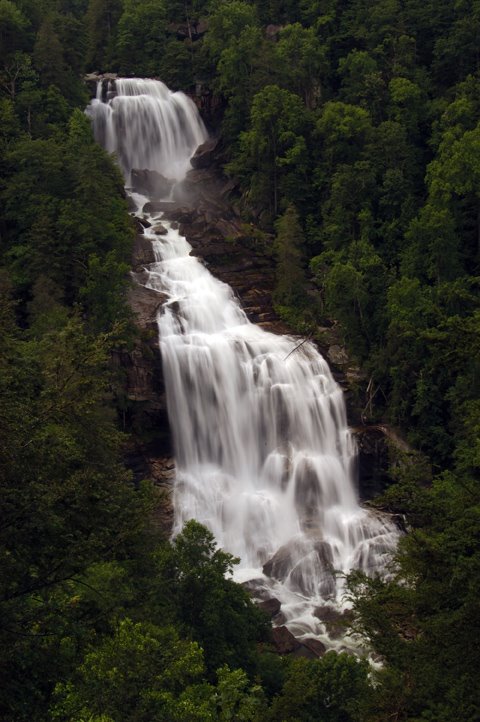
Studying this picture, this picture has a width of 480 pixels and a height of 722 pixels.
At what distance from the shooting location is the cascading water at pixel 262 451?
31.4 meters

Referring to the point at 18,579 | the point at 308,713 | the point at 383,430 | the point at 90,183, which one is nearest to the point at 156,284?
the point at 90,183

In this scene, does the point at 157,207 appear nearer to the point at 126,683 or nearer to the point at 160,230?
the point at 160,230

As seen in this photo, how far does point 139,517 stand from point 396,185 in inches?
1240

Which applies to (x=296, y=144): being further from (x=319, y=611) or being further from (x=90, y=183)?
(x=319, y=611)

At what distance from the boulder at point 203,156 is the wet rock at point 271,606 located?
113 ft

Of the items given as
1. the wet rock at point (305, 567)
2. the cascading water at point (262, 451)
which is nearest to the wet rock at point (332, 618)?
the cascading water at point (262, 451)

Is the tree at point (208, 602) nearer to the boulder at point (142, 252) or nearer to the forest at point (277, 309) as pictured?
the forest at point (277, 309)

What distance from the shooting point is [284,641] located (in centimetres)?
2553

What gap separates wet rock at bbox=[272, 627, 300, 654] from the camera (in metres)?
25.3

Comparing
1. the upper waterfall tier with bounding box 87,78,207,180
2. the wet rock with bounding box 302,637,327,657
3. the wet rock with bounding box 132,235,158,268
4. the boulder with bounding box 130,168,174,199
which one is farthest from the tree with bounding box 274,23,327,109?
the wet rock with bounding box 302,637,327,657

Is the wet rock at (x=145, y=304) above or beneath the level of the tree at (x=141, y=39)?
beneath

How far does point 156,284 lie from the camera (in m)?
41.2

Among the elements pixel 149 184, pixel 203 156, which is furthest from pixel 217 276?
pixel 203 156

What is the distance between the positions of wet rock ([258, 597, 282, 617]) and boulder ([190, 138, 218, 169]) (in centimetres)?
3432
